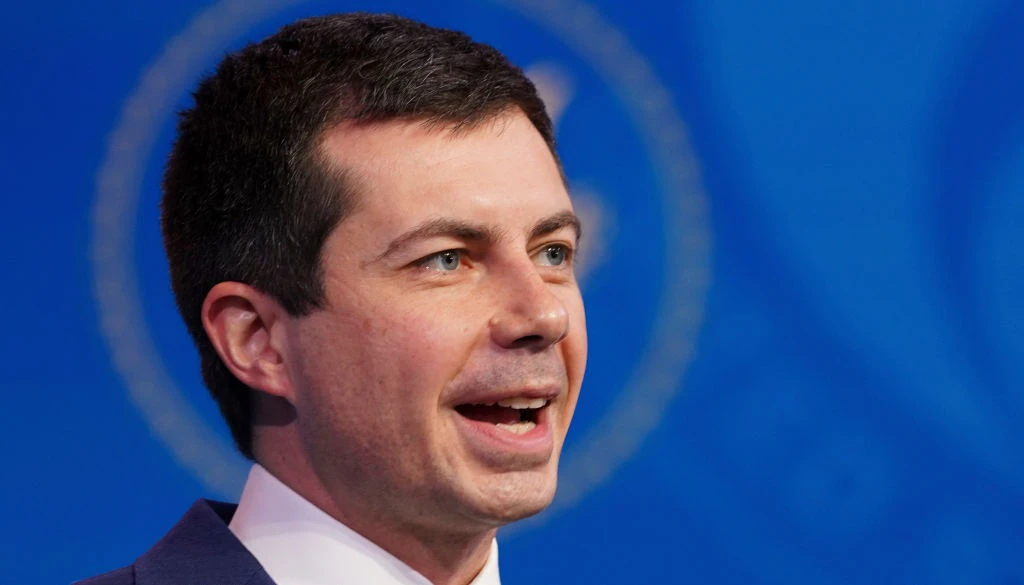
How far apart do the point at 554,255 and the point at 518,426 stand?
258 millimetres

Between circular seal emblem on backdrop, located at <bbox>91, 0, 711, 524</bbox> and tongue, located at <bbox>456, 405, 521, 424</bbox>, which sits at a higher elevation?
circular seal emblem on backdrop, located at <bbox>91, 0, 711, 524</bbox>

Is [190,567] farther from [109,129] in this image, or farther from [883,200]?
[883,200]

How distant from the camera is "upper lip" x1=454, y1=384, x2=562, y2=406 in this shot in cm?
161

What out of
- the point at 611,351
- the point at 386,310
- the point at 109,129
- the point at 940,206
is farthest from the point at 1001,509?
the point at 109,129

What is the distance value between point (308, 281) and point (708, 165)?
3.68 feet

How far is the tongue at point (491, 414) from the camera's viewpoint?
1.66 m

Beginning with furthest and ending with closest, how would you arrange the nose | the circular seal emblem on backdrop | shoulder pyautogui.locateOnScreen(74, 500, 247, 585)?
the circular seal emblem on backdrop
shoulder pyautogui.locateOnScreen(74, 500, 247, 585)
the nose

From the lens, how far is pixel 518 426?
1.67 meters

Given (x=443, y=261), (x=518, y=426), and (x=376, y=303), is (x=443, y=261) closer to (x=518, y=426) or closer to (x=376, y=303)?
(x=376, y=303)

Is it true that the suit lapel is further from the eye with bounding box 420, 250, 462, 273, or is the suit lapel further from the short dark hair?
the eye with bounding box 420, 250, 462, 273

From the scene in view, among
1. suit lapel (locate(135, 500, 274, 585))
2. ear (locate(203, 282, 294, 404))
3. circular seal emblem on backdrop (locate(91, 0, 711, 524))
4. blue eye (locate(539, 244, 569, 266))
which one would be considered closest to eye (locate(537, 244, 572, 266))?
blue eye (locate(539, 244, 569, 266))

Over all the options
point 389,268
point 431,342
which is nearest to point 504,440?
point 431,342

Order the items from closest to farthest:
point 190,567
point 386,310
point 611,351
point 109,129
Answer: point 386,310, point 190,567, point 109,129, point 611,351

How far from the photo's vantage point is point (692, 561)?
2.54 meters
